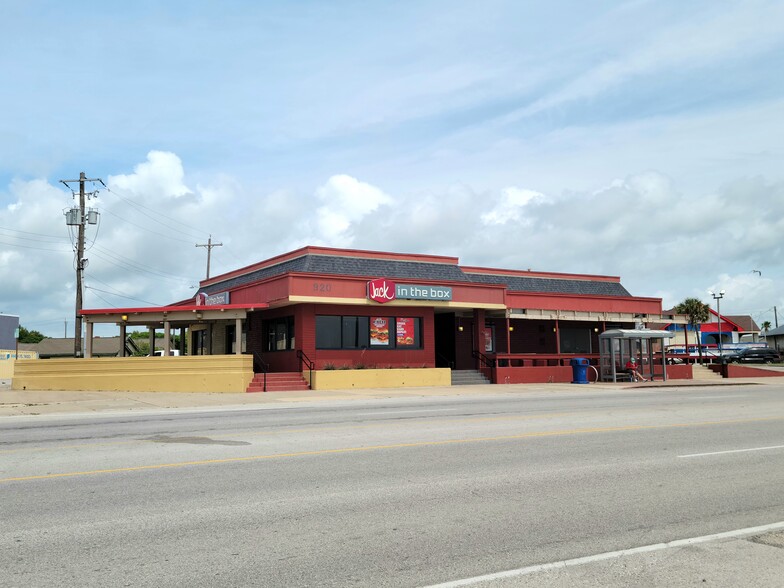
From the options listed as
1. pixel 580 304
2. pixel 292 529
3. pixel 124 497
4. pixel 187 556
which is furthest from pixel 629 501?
pixel 580 304

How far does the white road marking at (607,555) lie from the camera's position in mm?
5109

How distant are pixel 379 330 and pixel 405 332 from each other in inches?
53.2

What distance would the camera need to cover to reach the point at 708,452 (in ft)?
35.4

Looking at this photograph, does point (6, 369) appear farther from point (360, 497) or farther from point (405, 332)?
point (360, 497)

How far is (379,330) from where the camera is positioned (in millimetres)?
32250

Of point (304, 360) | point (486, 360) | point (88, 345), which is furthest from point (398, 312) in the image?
point (88, 345)

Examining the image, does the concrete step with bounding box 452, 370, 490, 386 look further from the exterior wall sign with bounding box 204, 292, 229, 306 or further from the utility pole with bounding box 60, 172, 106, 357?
the utility pole with bounding box 60, 172, 106, 357

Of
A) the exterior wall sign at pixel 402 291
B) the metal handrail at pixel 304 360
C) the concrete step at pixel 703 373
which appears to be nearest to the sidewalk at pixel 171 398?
the metal handrail at pixel 304 360

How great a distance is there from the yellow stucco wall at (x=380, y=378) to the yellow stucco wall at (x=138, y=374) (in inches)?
133

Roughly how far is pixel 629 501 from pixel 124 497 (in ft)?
17.8

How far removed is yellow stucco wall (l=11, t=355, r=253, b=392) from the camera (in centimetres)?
2750

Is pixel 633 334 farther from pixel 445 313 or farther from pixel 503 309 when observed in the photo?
pixel 445 313

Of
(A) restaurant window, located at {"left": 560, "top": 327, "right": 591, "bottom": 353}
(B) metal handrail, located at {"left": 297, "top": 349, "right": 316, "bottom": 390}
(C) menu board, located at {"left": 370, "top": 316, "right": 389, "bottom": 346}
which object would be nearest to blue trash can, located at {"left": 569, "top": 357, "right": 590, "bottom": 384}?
(A) restaurant window, located at {"left": 560, "top": 327, "right": 591, "bottom": 353}

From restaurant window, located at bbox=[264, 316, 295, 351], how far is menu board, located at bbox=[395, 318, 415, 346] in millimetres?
4842
